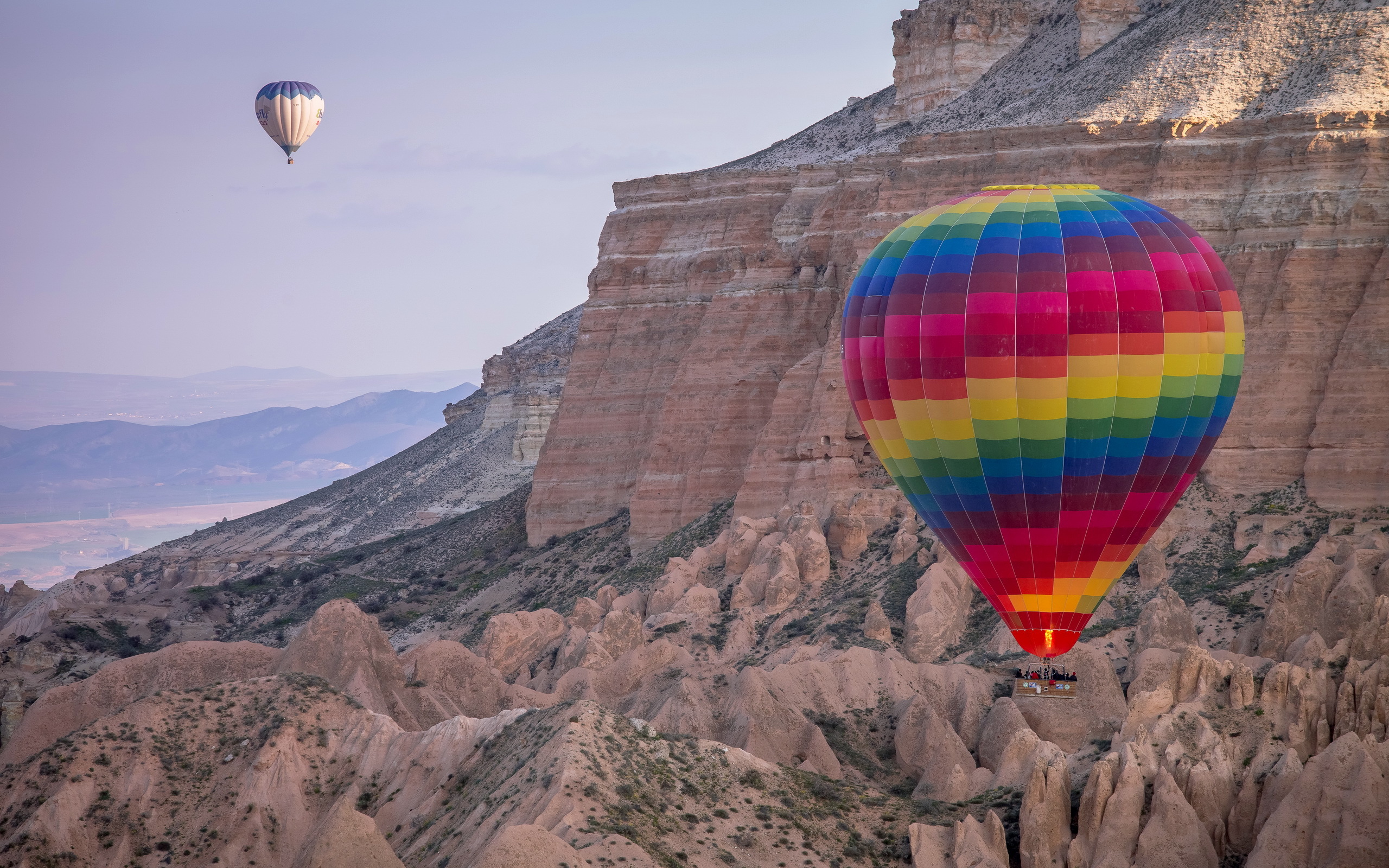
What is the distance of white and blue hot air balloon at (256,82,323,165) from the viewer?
306ft

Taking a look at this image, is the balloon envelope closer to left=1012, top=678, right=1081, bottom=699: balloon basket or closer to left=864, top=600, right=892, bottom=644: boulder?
left=1012, top=678, right=1081, bottom=699: balloon basket

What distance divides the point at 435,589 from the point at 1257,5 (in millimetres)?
49646

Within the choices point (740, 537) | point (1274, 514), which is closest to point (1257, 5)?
point (1274, 514)

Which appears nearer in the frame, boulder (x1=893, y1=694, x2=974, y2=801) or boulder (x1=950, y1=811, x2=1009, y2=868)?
boulder (x1=950, y1=811, x2=1009, y2=868)

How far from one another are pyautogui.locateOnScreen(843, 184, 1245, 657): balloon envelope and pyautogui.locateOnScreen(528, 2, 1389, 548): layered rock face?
13.0 meters

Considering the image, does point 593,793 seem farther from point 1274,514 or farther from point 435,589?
point 435,589

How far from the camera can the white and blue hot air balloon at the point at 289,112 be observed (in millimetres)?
93125

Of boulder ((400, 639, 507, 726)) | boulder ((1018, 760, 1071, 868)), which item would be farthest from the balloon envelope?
boulder ((400, 639, 507, 726))

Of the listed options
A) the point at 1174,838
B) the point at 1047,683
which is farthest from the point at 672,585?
the point at 1174,838

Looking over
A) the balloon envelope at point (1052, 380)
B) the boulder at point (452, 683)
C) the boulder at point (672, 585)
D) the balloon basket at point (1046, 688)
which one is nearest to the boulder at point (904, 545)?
the boulder at point (672, 585)

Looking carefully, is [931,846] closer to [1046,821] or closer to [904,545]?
[1046,821]

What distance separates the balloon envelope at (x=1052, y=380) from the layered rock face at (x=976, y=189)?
1299 cm

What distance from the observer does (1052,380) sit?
137 feet

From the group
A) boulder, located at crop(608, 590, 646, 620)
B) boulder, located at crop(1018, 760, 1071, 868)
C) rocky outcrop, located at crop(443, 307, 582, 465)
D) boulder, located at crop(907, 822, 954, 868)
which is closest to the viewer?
boulder, located at crop(907, 822, 954, 868)
